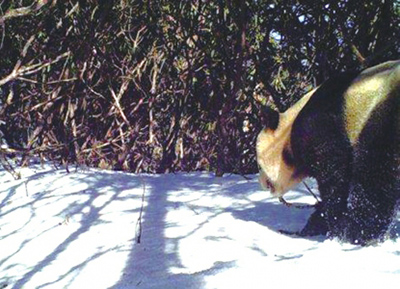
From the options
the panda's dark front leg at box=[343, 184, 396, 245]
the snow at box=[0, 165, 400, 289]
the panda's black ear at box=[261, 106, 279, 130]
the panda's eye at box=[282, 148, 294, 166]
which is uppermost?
the panda's black ear at box=[261, 106, 279, 130]

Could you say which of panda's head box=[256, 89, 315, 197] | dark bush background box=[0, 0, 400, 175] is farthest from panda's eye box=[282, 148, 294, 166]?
dark bush background box=[0, 0, 400, 175]

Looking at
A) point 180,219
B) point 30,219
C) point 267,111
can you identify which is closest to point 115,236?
point 180,219

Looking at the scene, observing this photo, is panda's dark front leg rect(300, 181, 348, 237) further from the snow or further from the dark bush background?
the dark bush background

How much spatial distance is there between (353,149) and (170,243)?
160 centimetres

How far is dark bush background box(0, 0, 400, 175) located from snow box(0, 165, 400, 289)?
1487mm

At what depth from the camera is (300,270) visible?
286 centimetres

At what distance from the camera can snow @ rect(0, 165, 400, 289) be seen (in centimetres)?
292

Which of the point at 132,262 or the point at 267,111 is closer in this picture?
the point at 132,262

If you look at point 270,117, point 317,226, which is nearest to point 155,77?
point 270,117

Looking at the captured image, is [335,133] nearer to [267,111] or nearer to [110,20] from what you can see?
[267,111]

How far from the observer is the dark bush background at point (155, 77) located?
7.29 meters

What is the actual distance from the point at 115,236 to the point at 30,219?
4.00 ft

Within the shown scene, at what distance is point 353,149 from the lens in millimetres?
3414

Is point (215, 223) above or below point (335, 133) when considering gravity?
below
